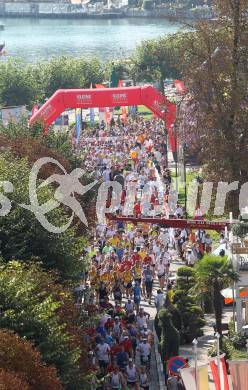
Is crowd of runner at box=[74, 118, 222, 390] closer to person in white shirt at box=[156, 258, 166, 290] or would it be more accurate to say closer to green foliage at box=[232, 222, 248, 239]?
person in white shirt at box=[156, 258, 166, 290]

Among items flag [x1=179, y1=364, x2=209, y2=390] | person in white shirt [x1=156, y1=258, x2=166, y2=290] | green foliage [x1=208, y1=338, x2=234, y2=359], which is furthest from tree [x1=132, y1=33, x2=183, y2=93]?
flag [x1=179, y1=364, x2=209, y2=390]

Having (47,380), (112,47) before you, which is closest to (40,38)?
(112,47)

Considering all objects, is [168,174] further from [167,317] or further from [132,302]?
[167,317]

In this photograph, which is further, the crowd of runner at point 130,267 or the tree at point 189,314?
the tree at point 189,314

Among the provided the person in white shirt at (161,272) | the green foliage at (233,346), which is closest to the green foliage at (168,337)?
the green foliage at (233,346)

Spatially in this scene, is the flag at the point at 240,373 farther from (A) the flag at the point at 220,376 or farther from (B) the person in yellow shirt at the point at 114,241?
(B) the person in yellow shirt at the point at 114,241

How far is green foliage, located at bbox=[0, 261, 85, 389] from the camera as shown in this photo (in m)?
17.4

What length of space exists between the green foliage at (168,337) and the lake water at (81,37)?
104m

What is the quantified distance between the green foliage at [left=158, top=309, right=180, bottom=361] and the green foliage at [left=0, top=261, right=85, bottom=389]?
14.1ft

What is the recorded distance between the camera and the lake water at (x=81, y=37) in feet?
463

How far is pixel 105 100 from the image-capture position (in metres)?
45.5

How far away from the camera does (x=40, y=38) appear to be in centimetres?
16800

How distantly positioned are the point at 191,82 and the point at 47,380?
17.0m

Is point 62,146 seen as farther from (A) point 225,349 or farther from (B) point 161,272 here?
(A) point 225,349
